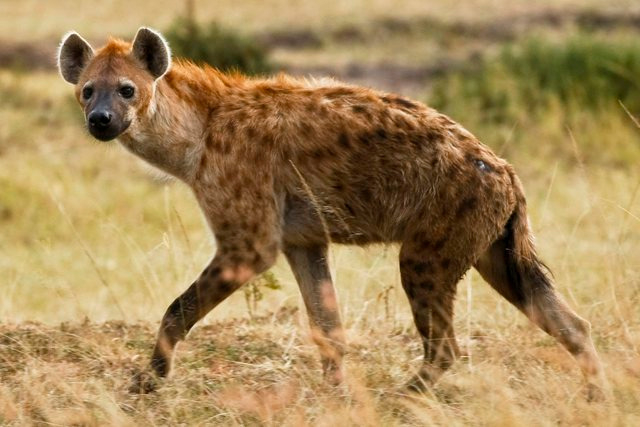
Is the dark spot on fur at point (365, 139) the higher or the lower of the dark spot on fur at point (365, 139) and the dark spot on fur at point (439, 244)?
the higher

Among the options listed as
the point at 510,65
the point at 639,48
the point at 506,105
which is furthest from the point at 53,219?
the point at 639,48

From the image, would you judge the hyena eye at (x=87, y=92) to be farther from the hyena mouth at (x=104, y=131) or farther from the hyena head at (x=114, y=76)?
the hyena mouth at (x=104, y=131)

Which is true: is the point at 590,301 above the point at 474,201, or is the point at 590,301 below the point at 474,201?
below

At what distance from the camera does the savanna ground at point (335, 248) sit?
4301 mm

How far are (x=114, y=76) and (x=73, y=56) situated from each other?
0.31 metres

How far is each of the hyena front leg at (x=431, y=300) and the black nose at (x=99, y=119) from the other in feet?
3.69

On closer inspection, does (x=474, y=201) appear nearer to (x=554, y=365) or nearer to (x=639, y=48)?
(x=554, y=365)

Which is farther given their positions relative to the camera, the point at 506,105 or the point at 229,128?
the point at 506,105

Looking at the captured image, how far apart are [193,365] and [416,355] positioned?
842mm

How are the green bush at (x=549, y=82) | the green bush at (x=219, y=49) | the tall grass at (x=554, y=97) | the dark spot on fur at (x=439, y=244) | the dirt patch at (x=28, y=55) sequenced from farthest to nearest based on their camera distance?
the dirt patch at (x=28, y=55)
the green bush at (x=219, y=49)
the green bush at (x=549, y=82)
the tall grass at (x=554, y=97)
the dark spot on fur at (x=439, y=244)

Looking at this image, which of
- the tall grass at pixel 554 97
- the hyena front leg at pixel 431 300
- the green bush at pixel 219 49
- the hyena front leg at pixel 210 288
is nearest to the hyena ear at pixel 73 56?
the hyena front leg at pixel 210 288

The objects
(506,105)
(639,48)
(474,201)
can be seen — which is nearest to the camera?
(474,201)

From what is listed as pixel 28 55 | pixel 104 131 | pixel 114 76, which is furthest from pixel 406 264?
pixel 28 55

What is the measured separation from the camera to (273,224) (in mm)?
4672
